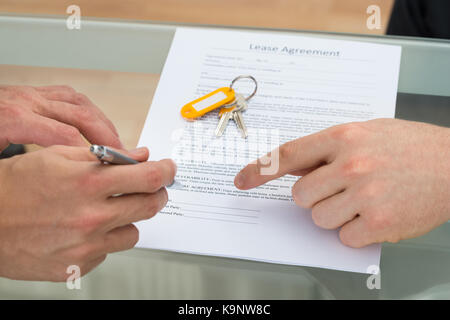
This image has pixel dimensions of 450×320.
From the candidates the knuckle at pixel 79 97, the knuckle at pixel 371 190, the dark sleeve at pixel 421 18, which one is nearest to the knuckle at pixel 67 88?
the knuckle at pixel 79 97

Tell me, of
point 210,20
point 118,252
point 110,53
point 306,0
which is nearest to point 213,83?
point 110,53

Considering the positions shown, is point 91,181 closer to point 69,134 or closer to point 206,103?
point 69,134

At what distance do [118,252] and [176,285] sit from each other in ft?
0.27

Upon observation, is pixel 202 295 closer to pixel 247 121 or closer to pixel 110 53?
pixel 247 121

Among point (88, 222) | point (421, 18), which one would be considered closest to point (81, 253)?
point (88, 222)

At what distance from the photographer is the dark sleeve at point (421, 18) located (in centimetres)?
93

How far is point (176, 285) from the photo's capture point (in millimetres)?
579

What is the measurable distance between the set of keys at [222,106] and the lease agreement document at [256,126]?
1cm

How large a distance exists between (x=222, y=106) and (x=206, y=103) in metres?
0.02

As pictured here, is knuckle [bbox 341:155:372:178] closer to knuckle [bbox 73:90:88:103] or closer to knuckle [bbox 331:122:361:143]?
knuckle [bbox 331:122:361:143]

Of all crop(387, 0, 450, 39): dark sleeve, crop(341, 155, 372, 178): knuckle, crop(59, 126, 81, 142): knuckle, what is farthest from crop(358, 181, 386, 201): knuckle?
crop(387, 0, 450, 39): dark sleeve

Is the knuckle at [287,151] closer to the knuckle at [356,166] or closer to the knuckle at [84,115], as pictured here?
Answer: the knuckle at [356,166]

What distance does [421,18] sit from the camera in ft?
3.22

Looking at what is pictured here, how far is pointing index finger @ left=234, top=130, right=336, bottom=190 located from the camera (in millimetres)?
554
